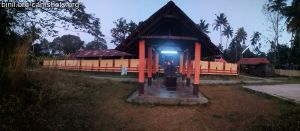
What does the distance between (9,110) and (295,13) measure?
34920mm

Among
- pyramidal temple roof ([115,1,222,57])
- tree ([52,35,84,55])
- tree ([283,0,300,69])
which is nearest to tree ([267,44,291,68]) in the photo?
tree ([283,0,300,69])

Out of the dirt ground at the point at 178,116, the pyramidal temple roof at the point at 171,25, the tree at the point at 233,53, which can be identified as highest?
the tree at the point at 233,53

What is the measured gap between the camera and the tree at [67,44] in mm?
57244

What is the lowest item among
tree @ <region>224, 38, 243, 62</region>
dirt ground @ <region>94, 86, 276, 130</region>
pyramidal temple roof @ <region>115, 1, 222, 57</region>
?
dirt ground @ <region>94, 86, 276, 130</region>

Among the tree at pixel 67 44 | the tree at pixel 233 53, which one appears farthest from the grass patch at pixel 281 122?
the tree at pixel 67 44

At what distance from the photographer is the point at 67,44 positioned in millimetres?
58875

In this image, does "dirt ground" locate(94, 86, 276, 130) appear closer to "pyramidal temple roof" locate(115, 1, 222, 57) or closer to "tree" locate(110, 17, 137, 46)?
"pyramidal temple roof" locate(115, 1, 222, 57)

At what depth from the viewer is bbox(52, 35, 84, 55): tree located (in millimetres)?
57244

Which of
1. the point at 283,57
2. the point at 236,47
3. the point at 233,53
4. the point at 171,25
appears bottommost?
the point at 171,25

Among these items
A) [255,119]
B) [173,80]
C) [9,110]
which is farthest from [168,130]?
[173,80]

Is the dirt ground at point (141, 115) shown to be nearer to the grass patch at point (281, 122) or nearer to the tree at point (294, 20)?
the grass patch at point (281, 122)

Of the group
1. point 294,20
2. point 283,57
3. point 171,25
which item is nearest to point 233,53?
point 283,57

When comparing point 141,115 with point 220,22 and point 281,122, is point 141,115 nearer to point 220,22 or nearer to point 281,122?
point 281,122

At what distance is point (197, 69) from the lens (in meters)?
10.6
